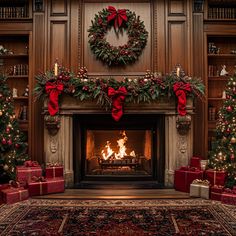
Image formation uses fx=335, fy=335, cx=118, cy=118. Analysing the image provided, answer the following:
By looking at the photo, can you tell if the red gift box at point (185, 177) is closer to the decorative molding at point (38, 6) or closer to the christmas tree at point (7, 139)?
the christmas tree at point (7, 139)

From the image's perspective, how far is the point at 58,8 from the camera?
5961mm

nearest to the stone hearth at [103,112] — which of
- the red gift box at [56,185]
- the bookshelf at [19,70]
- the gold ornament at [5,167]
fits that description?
the red gift box at [56,185]

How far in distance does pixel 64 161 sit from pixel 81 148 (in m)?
0.41

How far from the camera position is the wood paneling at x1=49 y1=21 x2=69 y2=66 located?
5914 millimetres

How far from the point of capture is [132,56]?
5805mm

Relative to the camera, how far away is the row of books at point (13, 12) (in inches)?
243

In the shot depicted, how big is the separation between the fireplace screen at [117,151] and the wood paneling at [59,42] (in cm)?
140

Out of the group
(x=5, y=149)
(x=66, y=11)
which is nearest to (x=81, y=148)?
(x=5, y=149)

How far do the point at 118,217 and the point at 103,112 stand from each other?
2.10m

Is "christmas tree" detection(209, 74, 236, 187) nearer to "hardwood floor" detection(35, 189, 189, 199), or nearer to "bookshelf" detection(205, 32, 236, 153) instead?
"hardwood floor" detection(35, 189, 189, 199)

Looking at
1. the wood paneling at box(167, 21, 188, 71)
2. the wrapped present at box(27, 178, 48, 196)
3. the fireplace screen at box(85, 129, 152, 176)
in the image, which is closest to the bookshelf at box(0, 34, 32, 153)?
the fireplace screen at box(85, 129, 152, 176)

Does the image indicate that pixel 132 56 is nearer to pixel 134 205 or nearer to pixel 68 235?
pixel 134 205

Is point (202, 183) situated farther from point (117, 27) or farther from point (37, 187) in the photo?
point (117, 27)

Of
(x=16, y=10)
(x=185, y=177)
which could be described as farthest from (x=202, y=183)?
(x=16, y=10)
